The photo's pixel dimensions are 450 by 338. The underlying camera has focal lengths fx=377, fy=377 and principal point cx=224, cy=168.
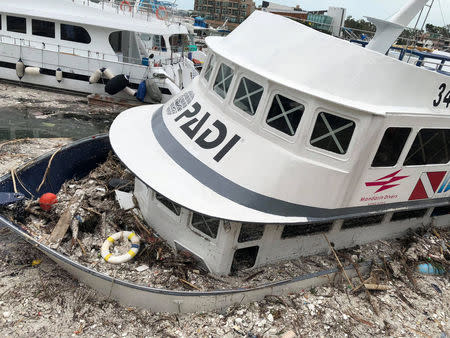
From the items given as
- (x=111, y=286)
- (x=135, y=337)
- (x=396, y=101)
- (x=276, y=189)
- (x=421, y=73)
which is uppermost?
(x=421, y=73)

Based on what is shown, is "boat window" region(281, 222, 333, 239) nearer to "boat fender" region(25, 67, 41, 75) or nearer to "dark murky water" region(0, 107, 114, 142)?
"dark murky water" region(0, 107, 114, 142)

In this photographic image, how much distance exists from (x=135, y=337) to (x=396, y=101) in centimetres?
454

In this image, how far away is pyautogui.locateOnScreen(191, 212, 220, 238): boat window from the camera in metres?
5.14

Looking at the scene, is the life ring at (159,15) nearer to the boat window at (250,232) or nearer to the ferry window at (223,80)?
the ferry window at (223,80)

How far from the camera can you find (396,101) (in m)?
4.91

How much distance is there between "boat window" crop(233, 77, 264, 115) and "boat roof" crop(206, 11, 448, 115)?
226 mm

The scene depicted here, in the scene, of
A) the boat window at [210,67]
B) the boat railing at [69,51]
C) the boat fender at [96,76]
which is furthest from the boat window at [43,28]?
the boat window at [210,67]

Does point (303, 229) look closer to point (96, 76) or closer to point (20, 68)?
point (96, 76)

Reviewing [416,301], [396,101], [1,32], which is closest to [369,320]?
[416,301]

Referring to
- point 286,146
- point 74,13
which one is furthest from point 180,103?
point 74,13

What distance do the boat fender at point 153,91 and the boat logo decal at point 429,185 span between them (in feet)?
37.4

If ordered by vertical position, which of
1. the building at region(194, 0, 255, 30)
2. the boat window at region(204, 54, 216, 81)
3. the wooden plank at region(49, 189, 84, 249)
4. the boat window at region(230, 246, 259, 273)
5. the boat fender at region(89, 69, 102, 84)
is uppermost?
the boat window at region(204, 54, 216, 81)

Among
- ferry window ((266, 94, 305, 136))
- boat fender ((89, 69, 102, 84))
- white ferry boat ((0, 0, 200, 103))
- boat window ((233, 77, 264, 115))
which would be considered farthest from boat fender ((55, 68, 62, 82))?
ferry window ((266, 94, 305, 136))

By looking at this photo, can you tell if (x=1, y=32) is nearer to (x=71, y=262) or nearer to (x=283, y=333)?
(x=71, y=262)
